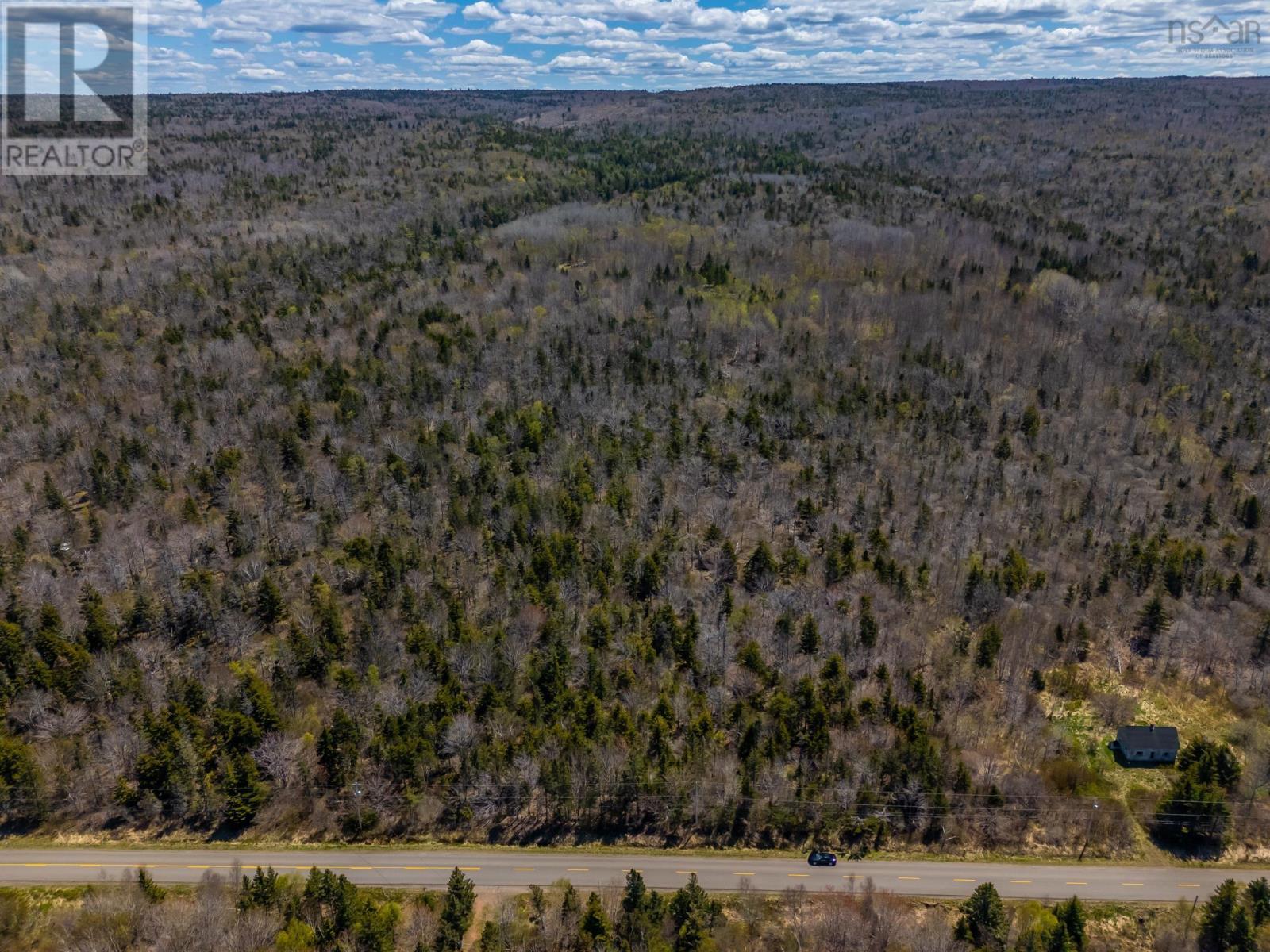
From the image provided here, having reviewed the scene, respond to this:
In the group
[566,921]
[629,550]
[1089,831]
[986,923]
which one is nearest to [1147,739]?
[1089,831]

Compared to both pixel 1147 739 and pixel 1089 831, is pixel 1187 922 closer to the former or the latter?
pixel 1089 831

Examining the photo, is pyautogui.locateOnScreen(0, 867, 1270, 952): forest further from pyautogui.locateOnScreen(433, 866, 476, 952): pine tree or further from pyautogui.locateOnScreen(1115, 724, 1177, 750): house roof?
pyautogui.locateOnScreen(1115, 724, 1177, 750): house roof

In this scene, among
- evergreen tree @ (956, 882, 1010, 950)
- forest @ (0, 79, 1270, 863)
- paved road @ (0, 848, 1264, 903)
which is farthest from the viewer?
forest @ (0, 79, 1270, 863)

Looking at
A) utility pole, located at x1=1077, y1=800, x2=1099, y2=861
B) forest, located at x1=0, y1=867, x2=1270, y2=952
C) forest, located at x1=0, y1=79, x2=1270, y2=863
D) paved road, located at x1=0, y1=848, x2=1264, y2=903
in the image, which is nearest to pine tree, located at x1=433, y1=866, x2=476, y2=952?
forest, located at x1=0, y1=867, x2=1270, y2=952

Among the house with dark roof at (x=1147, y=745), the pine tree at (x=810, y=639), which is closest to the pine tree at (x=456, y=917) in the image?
the pine tree at (x=810, y=639)

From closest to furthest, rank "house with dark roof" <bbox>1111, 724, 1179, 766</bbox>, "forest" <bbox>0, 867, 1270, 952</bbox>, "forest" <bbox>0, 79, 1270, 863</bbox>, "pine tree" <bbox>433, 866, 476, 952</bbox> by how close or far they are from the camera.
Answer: "forest" <bbox>0, 867, 1270, 952</bbox> → "pine tree" <bbox>433, 866, 476, 952</bbox> → "forest" <bbox>0, 79, 1270, 863</bbox> → "house with dark roof" <bbox>1111, 724, 1179, 766</bbox>

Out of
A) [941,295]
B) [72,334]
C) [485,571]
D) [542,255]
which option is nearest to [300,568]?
[485,571]
